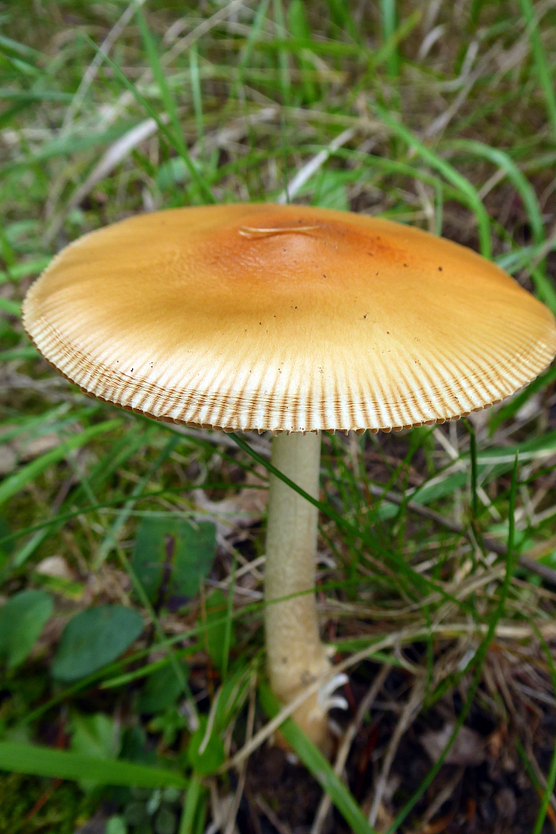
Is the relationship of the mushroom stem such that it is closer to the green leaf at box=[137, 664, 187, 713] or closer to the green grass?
the green grass

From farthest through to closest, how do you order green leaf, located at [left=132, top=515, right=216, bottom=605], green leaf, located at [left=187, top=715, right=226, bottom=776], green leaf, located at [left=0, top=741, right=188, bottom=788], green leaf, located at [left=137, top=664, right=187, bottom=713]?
green leaf, located at [left=132, top=515, right=216, bottom=605] → green leaf, located at [left=137, top=664, right=187, bottom=713] → green leaf, located at [left=187, top=715, right=226, bottom=776] → green leaf, located at [left=0, top=741, right=188, bottom=788]

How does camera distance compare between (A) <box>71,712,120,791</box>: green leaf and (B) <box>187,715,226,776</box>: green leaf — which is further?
(A) <box>71,712,120,791</box>: green leaf

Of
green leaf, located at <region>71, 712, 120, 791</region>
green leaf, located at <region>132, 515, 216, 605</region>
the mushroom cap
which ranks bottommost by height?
green leaf, located at <region>71, 712, 120, 791</region>

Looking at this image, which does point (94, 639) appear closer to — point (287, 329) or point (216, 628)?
point (216, 628)

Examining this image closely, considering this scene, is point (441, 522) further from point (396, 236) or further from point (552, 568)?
point (396, 236)

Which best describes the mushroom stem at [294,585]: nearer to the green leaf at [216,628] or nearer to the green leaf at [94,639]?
the green leaf at [216,628]

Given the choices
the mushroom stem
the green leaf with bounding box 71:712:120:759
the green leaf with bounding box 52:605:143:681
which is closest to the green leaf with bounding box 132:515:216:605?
the green leaf with bounding box 52:605:143:681

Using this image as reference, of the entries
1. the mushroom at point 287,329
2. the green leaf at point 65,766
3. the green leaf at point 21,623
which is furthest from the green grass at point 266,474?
the mushroom at point 287,329

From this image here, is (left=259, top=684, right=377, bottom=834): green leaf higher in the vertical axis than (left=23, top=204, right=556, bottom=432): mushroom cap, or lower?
lower
